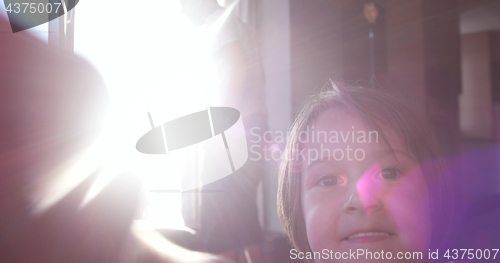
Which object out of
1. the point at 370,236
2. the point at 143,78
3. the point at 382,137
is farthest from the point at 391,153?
the point at 143,78

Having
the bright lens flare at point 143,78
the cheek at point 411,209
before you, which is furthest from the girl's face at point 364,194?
the bright lens flare at point 143,78

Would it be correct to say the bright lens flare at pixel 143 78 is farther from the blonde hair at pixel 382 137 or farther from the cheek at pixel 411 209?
the cheek at pixel 411 209

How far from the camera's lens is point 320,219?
55 centimetres

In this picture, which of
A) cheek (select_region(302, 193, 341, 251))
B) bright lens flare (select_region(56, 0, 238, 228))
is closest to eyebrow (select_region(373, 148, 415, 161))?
cheek (select_region(302, 193, 341, 251))

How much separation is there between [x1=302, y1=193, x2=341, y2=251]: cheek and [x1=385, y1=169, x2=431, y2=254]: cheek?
0.09 metres

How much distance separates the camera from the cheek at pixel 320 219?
0.54 m

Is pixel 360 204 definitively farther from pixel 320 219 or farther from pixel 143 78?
pixel 143 78

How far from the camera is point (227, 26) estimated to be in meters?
0.62

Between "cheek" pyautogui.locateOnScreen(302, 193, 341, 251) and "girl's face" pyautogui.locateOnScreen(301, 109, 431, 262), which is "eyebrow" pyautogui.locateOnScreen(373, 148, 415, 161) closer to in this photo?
"girl's face" pyautogui.locateOnScreen(301, 109, 431, 262)

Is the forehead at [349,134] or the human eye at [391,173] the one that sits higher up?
the forehead at [349,134]

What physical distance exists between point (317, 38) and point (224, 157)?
0.29 meters

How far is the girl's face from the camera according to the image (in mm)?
532

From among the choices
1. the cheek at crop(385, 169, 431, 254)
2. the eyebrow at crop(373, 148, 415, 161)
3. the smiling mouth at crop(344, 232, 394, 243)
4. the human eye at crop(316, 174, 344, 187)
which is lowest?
the smiling mouth at crop(344, 232, 394, 243)

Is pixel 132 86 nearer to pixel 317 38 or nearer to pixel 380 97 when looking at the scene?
pixel 317 38
